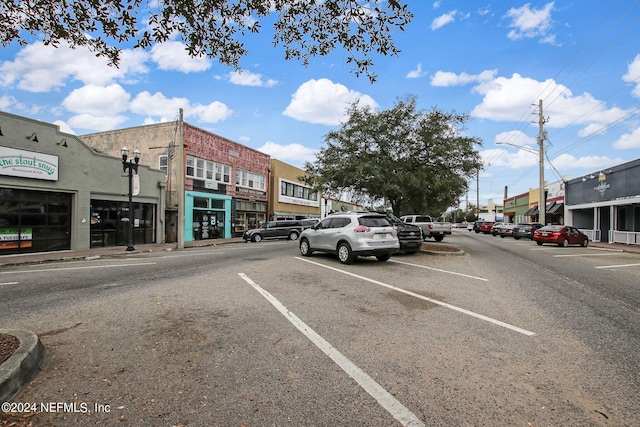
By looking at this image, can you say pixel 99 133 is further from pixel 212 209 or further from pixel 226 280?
pixel 226 280

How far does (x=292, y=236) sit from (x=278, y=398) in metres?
25.0

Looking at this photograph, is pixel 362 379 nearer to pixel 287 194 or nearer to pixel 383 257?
pixel 383 257

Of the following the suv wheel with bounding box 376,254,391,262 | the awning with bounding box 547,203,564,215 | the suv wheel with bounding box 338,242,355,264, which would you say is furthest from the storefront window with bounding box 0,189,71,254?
the awning with bounding box 547,203,564,215

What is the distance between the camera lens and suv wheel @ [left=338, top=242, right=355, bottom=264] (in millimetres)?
11352

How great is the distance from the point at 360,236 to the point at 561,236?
18.5 metres

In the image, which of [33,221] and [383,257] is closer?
[383,257]

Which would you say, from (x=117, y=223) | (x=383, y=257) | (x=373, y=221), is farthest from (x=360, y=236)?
(x=117, y=223)

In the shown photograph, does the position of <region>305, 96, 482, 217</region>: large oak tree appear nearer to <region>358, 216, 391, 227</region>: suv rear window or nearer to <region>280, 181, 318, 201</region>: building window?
<region>358, 216, 391, 227</region>: suv rear window

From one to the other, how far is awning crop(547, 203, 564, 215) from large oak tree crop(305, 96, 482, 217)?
1059 inches

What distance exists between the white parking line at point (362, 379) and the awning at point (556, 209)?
41.3 meters

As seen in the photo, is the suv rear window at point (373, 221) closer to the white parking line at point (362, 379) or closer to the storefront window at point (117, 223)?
the white parking line at point (362, 379)

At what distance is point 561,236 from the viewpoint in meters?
22.8

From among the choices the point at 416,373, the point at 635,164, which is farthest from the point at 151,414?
the point at 635,164

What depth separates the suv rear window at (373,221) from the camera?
11407mm
